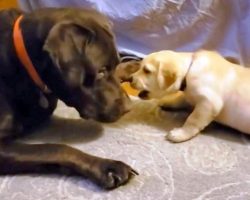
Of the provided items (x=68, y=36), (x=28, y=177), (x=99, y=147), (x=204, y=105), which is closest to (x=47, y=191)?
(x=28, y=177)

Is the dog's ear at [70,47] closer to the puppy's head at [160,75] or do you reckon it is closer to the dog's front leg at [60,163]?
the dog's front leg at [60,163]

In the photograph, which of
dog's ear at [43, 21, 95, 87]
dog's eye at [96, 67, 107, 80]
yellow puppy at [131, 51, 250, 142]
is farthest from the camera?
yellow puppy at [131, 51, 250, 142]

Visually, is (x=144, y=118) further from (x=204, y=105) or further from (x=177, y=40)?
(x=177, y=40)

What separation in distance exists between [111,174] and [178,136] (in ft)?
1.01

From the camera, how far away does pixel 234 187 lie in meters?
1.44

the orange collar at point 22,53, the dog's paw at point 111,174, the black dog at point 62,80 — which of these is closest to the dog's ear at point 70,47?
the black dog at point 62,80

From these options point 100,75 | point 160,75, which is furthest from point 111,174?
point 160,75

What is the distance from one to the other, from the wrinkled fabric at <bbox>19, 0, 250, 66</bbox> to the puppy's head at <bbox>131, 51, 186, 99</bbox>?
1.08 feet

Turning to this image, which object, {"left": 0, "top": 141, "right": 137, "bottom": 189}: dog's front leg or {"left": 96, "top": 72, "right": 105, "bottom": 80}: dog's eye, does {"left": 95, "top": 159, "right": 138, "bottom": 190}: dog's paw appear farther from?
{"left": 96, "top": 72, "right": 105, "bottom": 80}: dog's eye

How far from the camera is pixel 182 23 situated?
197 centimetres

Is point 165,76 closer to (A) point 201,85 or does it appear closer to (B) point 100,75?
(A) point 201,85

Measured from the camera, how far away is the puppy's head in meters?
1.62

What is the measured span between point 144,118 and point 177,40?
0.41 metres

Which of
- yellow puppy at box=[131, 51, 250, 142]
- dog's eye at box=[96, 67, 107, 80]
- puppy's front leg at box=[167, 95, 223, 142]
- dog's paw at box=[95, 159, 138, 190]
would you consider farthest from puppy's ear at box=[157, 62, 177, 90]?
dog's paw at box=[95, 159, 138, 190]
